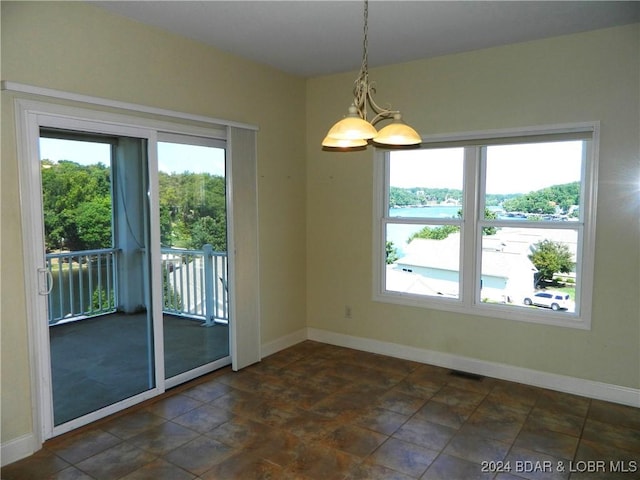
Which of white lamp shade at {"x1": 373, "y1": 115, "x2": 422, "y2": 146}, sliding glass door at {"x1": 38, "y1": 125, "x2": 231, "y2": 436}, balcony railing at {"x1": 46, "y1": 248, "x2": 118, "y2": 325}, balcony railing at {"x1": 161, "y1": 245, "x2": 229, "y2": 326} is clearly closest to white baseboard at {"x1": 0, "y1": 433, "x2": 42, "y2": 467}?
sliding glass door at {"x1": 38, "y1": 125, "x2": 231, "y2": 436}

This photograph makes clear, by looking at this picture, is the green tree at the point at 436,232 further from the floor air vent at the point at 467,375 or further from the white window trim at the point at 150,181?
the white window trim at the point at 150,181

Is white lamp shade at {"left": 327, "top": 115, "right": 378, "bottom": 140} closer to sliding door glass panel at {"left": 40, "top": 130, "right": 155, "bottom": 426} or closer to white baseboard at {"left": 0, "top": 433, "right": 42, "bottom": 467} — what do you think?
sliding door glass panel at {"left": 40, "top": 130, "right": 155, "bottom": 426}

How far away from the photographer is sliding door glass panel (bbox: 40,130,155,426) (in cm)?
299

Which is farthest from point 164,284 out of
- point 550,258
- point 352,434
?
point 550,258

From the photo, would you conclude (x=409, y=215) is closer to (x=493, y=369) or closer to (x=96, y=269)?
(x=493, y=369)

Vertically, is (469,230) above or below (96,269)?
above

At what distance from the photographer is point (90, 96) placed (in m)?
3.01

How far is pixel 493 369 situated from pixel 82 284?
3447 millimetres

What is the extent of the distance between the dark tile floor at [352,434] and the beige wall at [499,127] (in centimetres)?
40

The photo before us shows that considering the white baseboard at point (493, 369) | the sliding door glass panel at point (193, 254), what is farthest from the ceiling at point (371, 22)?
the white baseboard at point (493, 369)

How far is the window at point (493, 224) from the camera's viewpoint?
366 cm

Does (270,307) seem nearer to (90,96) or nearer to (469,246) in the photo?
(469,246)

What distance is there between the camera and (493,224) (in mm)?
4004

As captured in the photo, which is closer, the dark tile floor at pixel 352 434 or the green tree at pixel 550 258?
the dark tile floor at pixel 352 434
